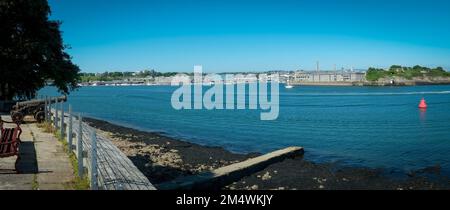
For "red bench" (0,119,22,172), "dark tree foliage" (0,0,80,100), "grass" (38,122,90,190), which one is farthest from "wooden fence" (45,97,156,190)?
"dark tree foliage" (0,0,80,100)

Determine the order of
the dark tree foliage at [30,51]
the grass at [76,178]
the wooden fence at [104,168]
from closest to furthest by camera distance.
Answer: the wooden fence at [104,168]
the grass at [76,178]
the dark tree foliage at [30,51]

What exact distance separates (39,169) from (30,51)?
54.7 ft

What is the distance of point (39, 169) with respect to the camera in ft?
33.8

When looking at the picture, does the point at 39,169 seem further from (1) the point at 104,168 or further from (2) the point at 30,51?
(2) the point at 30,51

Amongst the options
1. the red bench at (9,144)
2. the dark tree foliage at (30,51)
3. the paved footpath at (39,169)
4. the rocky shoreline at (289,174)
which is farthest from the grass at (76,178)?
the dark tree foliage at (30,51)

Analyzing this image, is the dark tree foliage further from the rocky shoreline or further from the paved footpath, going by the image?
the paved footpath

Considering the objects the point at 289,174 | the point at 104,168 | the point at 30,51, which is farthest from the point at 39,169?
the point at 30,51

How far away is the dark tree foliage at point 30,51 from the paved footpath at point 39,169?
12036 mm

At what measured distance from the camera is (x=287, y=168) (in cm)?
1881

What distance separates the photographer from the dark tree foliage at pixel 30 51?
24.6 meters

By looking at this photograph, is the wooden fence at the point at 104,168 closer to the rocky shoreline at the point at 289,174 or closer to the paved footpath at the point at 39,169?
the paved footpath at the point at 39,169

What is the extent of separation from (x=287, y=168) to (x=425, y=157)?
9449 mm
